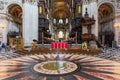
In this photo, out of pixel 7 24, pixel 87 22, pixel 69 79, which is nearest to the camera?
pixel 69 79

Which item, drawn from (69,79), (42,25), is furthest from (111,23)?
(69,79)

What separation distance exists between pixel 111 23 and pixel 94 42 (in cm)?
474

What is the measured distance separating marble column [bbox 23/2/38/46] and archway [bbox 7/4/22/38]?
2.95 m

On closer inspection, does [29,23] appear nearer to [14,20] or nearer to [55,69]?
[14,20]

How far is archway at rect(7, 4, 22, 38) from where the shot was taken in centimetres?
1760

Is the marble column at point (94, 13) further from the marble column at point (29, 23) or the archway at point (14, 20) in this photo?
the archway at point (14, 20)

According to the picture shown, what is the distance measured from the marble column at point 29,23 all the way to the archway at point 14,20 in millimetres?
2948

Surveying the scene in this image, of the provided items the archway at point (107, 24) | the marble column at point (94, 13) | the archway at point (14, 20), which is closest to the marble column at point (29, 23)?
the archway at point (14, 20)

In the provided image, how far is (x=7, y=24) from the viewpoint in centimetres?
1677

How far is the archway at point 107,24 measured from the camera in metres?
16.8

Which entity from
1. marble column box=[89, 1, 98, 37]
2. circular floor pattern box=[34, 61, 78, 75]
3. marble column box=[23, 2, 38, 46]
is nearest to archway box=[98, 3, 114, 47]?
marble column box=[89, 1, 98, 37]

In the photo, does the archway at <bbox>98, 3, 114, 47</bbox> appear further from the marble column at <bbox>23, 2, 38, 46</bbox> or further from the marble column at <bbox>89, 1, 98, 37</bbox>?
the marble column at <bbox>23, 2, 38, 46</bbox>

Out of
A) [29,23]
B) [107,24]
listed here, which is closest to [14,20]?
[29,23]

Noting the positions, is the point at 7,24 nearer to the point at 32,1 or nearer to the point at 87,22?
the point at 32,1
